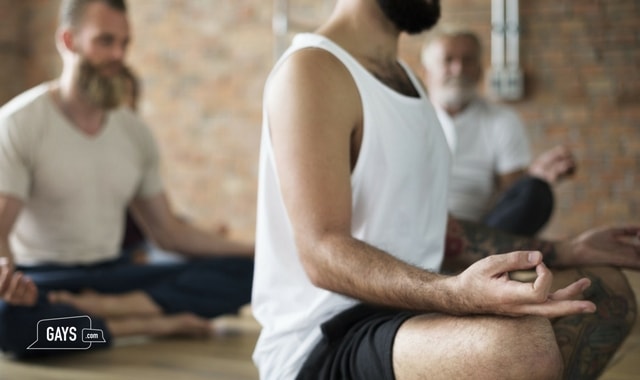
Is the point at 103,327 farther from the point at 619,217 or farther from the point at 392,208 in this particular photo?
the point at 619,217

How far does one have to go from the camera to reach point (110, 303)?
299 centimetres

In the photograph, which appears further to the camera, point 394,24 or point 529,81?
point 529,81

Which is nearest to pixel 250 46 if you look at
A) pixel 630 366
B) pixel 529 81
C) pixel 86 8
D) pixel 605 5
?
pixel 529 81

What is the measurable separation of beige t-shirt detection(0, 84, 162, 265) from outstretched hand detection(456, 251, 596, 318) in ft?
6.31

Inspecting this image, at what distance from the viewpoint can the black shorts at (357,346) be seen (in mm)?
1310

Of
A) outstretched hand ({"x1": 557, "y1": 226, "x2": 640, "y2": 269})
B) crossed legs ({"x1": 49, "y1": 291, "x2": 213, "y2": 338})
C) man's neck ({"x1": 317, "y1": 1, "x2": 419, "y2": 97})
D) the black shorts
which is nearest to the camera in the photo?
the black shorts

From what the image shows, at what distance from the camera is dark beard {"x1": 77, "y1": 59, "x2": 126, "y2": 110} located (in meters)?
2.97

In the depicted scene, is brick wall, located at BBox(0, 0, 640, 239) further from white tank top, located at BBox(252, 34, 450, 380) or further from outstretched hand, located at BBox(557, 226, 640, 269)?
white tank top, located at BBox(252, 34, 450, 380)

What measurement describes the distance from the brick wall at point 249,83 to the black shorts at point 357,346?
364 centimetres

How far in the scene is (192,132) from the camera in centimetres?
616

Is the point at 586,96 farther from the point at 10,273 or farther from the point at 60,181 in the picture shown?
the point at 10,273

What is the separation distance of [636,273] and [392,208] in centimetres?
63

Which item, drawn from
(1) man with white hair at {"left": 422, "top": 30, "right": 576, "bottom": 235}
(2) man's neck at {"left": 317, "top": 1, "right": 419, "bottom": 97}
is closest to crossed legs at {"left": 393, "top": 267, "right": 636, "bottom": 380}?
(2) man's neck at {"left": 317, "top": 1, "right": 419, "bottom": 97}

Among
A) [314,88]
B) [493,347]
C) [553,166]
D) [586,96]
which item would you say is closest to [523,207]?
[553,166]
